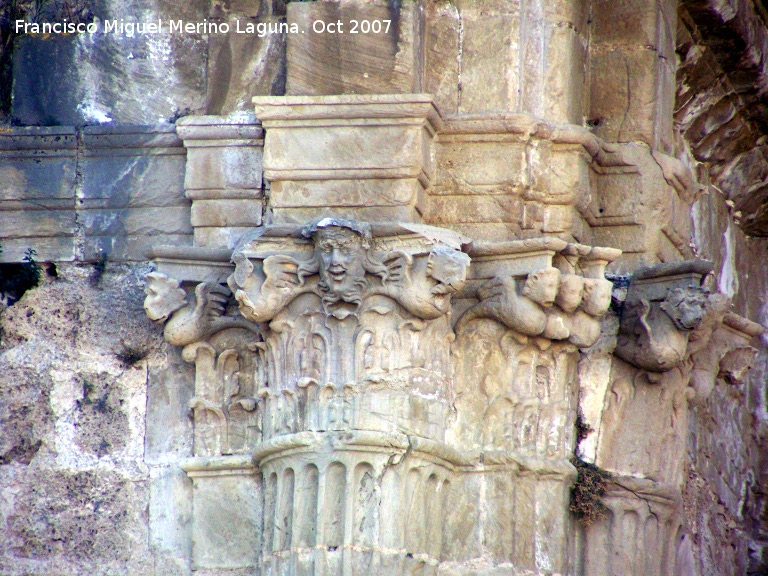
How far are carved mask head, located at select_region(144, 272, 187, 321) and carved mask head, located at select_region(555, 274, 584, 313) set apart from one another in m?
1.52

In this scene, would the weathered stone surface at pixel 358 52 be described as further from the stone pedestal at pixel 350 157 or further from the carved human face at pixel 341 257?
the carved human face at pixel 341 257

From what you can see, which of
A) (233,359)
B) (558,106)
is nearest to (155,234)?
(233,359)

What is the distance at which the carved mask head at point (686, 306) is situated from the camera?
7402 mm

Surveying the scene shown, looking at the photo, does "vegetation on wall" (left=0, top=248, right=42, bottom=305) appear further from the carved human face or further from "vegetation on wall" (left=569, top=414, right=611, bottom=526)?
"vegetation on wall" (left=569, top=414, right=611, bottom=526)

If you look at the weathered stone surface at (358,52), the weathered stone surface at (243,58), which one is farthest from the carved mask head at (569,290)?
the weathered stone surface at (243,58)

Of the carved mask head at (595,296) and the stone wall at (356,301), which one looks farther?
the carved mask head at (595,296)

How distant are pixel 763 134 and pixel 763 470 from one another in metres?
1.66

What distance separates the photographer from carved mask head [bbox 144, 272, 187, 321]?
7348 millimetres

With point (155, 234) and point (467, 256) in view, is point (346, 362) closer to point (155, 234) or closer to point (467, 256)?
point (467, 256)

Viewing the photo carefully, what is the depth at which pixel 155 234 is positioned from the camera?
765 cm

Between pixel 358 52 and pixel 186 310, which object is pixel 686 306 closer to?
pixel 358 52

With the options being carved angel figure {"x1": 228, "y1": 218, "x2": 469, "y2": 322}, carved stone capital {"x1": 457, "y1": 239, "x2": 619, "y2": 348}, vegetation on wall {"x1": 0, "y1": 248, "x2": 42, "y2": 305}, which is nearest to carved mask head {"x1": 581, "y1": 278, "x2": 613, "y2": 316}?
carved stone capital {"x1": 457, "y1": 239, "x2": 619, "y2": 348}

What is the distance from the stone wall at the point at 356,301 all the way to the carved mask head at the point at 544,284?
1cm

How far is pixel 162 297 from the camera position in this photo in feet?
24.1
